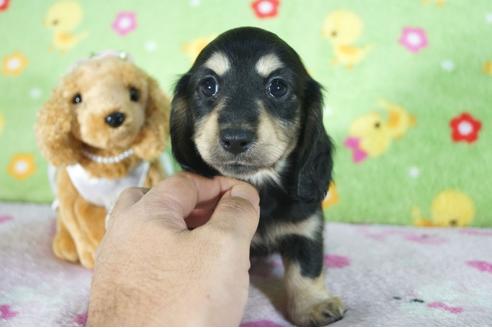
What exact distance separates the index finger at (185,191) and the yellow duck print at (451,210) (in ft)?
4.20

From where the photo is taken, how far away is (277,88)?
1.49m

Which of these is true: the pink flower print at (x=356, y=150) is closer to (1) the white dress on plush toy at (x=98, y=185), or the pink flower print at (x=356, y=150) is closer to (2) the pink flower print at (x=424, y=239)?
(2) the pink flower print at (x=424, y=239)

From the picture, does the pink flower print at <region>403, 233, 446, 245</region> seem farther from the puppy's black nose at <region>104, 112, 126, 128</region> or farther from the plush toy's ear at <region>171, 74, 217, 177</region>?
the puppy's black nose at <region>104, 112, 126, 128</region>

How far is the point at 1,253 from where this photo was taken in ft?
6.07

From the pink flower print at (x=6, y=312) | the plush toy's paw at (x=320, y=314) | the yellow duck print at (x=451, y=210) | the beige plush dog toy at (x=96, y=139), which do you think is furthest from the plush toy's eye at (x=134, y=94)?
the yellow duck print at (x=451, y=210)

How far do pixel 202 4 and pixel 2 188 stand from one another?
1.43m

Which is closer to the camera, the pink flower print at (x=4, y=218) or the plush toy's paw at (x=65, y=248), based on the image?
the plush toy's paw at (x=65, y=248)

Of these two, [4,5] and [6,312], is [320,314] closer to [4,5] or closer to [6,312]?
[6,312]

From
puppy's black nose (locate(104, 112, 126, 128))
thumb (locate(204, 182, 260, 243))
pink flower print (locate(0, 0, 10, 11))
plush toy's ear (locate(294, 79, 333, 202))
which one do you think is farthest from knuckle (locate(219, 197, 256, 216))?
pink flower print (locate(0, 0, 10, 11))

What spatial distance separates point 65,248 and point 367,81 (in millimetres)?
1561

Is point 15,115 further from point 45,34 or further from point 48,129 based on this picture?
point 48,129

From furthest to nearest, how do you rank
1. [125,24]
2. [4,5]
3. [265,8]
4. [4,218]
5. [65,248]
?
[4,5], [125,24], [265,8], [4,218], [65,248]

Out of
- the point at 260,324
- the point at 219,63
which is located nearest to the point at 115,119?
the point at 219,63

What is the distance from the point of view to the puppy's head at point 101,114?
1665 mm
